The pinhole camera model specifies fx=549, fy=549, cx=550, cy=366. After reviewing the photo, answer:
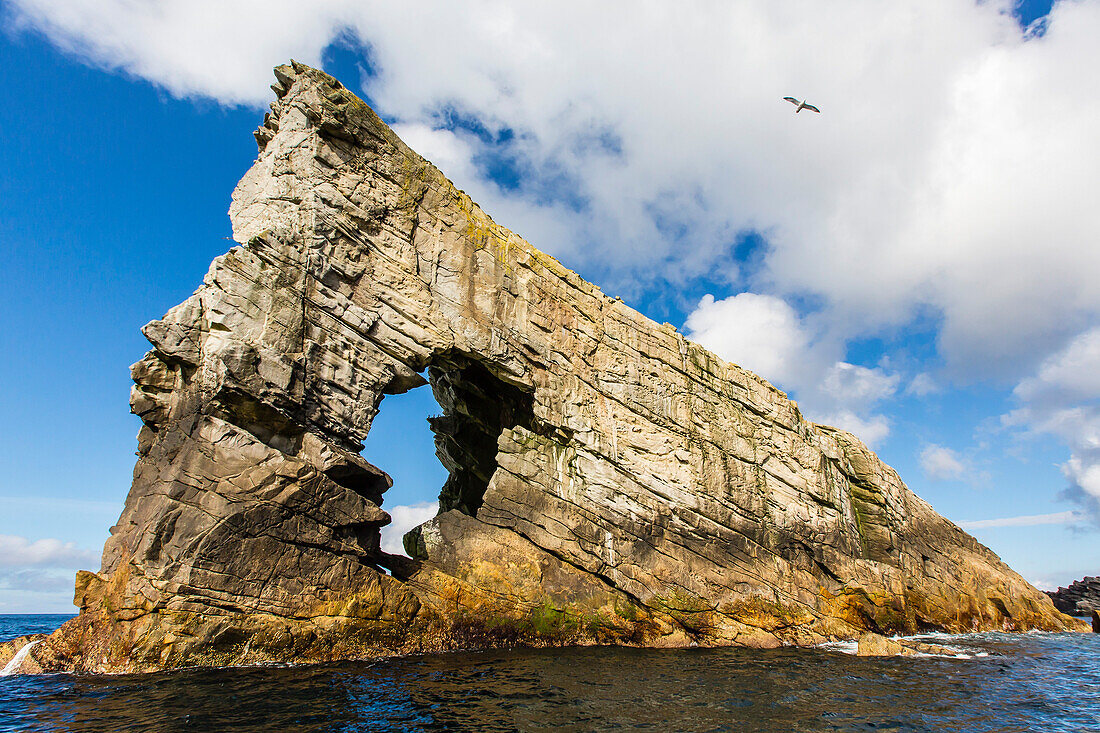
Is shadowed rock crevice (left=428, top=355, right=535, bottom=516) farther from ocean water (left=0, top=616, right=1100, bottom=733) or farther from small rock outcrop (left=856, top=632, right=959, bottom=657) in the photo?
small rock outcrop (left=856, top=632, right=959, bottom=657)

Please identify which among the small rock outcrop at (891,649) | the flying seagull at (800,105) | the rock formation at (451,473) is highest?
the flying seagull at (800,105)

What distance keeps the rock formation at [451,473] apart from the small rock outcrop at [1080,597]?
103ft

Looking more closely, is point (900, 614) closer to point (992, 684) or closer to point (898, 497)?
point (898, 497)

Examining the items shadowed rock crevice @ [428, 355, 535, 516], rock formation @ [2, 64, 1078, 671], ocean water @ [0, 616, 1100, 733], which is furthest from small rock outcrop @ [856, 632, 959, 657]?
shadowed rock crevice @ [428, 355, 535, 516]

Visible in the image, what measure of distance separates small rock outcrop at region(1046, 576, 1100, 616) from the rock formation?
3145 centimetres

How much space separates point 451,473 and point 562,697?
24072mm

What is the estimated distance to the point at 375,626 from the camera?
1948 centimetres

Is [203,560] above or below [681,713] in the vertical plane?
above

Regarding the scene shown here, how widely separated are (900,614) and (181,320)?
125 ft

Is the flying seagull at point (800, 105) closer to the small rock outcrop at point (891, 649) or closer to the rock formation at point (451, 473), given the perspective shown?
the rock formation at point (451, 473)

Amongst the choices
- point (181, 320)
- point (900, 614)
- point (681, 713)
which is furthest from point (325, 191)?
point (900, 614)

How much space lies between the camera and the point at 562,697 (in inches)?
571

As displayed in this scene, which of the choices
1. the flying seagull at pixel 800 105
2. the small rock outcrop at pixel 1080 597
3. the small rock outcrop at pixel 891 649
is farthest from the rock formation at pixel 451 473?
the small rock outcrop at pixel 1080 597

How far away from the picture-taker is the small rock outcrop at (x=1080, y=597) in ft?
189
